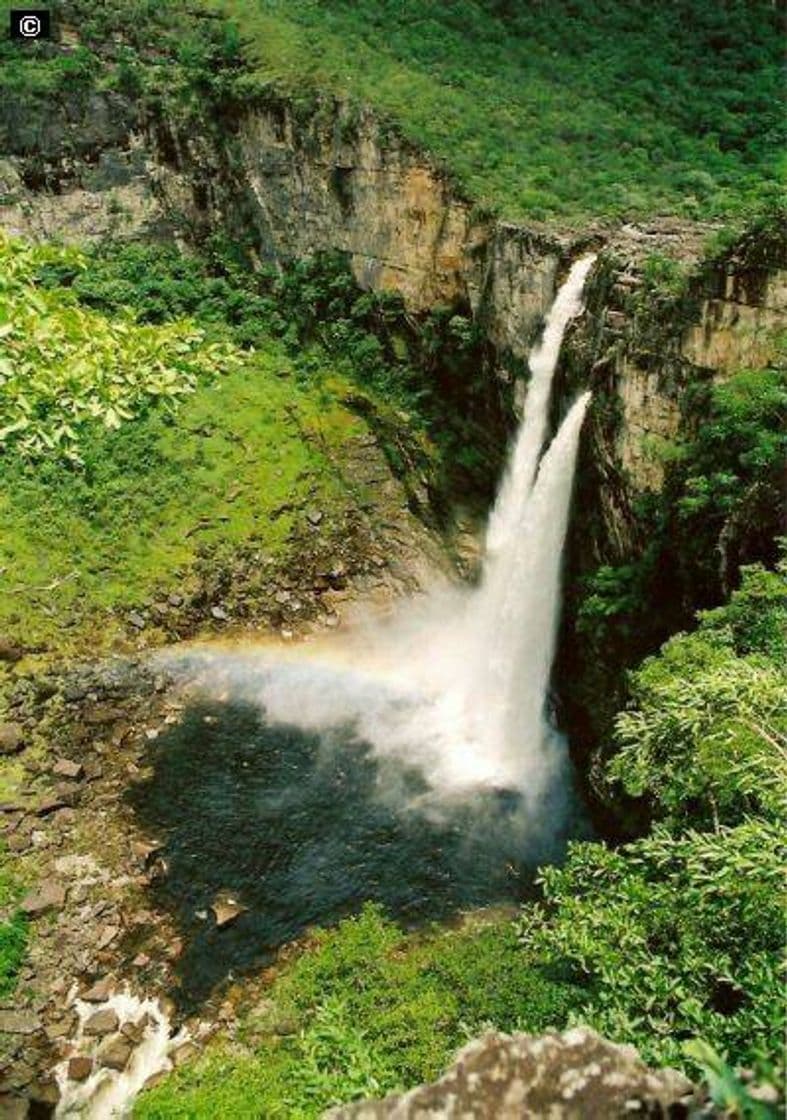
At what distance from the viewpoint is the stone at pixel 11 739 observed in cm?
1548

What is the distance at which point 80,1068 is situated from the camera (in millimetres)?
10695

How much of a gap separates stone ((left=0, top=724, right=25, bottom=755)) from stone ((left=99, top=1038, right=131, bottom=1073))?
6.11 metres

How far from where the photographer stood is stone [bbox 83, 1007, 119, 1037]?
36.6ft

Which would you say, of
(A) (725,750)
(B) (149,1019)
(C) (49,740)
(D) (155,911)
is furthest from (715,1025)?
(C) (49,740)

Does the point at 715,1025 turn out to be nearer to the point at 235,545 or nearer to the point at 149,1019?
the point at 149,1019

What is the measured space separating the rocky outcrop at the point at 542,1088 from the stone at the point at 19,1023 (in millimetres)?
9715

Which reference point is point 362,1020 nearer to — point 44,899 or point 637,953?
point 637,953

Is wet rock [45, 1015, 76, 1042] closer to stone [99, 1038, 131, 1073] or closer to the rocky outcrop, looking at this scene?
stone [99, 1038, 131, 1073]

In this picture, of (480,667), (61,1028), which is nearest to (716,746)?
(61,1028)

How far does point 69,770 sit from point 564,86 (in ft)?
72.6

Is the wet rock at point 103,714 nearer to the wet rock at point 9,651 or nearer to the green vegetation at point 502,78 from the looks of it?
the wet rock at point 9,651

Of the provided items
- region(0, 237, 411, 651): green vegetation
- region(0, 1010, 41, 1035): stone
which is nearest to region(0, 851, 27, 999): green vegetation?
region(0, 1010, 41, 1035): stone

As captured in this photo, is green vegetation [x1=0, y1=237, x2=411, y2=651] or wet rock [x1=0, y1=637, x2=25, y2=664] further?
green vegetation [x1=0, y1=237, x2=411, y2=651]

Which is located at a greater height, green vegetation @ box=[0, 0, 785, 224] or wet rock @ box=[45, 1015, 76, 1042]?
green vegetation @ box=[0, 0, 785, 224]
